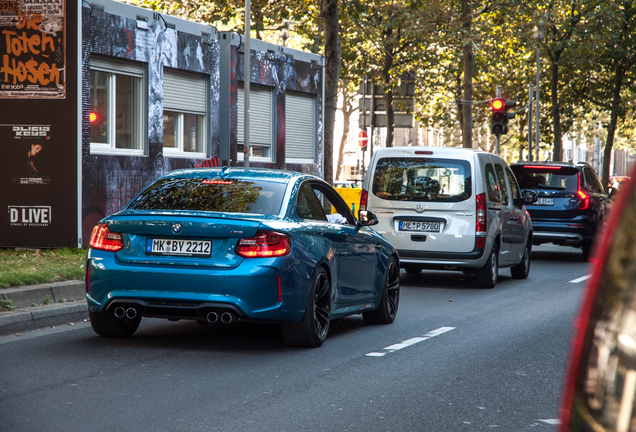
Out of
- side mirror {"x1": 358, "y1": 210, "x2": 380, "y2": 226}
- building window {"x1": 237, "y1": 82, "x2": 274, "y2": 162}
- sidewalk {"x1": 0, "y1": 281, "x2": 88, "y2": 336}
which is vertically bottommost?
sidewalk {"x1": 0, "y1": 281, "x2": 88, "y2": 336}

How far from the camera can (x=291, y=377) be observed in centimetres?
625

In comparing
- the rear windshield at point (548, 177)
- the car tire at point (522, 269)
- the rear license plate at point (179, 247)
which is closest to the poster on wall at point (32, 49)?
the car tire at point (522, 269)

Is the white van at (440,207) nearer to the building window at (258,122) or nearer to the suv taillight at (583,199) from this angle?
the suv taillight at (583,199)

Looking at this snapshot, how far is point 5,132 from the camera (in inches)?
551

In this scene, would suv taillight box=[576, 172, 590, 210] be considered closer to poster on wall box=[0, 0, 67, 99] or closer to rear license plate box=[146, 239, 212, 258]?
poster on wall box=[0, 0, 67, 99]

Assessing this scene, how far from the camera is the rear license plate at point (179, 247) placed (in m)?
6.91

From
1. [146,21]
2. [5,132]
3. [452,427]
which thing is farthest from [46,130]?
[452,427]

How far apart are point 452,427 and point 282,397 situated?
1130mm

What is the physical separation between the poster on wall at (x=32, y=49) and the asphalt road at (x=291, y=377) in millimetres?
6271

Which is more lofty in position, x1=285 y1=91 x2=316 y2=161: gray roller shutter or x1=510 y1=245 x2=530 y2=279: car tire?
x1=285 y1=91 x2=316 y2=161: gray roller shutter

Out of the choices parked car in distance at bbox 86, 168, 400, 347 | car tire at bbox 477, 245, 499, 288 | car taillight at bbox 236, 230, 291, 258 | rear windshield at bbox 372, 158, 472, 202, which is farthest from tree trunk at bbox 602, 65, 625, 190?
car taillight at bbox 236, 230, 291, 258

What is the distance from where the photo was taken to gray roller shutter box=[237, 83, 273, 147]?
20250mm

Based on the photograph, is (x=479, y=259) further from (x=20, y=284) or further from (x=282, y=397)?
(x=282, y=397)

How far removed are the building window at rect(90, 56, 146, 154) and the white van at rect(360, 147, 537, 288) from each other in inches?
205
